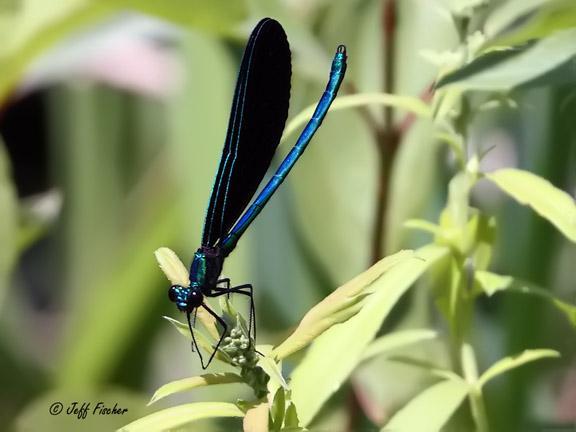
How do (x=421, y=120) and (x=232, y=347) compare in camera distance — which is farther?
(x=421, y=120)

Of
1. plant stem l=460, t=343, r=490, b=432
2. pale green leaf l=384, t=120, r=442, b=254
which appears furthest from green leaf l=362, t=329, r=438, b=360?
pale green leaf l=384, t=120, r=442, b=254

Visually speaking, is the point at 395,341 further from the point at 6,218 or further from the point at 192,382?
the point at 6,218

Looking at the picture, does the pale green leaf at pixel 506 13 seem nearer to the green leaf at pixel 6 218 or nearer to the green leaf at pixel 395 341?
the green leaf at pixel 395 341

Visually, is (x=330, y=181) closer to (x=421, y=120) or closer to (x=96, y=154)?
(x=421, y=120)

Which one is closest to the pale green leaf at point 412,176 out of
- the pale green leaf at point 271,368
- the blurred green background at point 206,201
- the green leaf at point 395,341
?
the blurred green background at point 206,201

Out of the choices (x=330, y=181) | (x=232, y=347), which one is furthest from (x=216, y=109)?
(x=232, y=347)

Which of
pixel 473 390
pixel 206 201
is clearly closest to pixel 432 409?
pixel 473 390

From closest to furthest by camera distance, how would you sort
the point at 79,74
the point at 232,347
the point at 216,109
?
the point at 232,347 → the point at 216,109 → the point at 79,74
